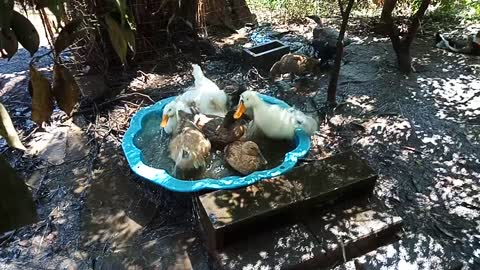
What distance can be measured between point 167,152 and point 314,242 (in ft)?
4.71

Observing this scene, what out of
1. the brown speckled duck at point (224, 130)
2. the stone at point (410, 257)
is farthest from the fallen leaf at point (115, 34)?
the brown speckled duck at point (224, 130)

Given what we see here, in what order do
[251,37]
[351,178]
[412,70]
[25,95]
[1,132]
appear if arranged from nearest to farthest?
[1,132], [351,178], [25,95], [412,70], [251,37]

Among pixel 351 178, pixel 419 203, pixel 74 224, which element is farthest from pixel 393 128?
pixel 74 224

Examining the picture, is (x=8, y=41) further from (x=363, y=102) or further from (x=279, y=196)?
(x=363, y=102)

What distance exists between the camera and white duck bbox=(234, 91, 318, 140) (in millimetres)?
3076

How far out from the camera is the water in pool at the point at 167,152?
2869 mm

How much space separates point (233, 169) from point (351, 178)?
833mm

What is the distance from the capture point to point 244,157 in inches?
108

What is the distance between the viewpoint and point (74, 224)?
2.64 metres

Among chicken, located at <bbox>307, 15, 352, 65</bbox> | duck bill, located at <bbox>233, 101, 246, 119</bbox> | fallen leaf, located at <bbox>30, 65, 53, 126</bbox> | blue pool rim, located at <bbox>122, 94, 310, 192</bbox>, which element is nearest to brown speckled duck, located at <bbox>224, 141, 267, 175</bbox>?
blue pool rim, located at <bbox>122, 94, 310, 192</bbox>

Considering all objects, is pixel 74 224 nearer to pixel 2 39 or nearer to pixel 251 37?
pixel 2 39

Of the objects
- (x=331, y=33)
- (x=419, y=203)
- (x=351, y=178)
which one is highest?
(x=331, y=33)

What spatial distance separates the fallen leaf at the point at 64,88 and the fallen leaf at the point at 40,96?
0.02 meters

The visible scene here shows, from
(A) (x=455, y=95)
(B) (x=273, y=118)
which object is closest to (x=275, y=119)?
(B) (x=273, y=118)
